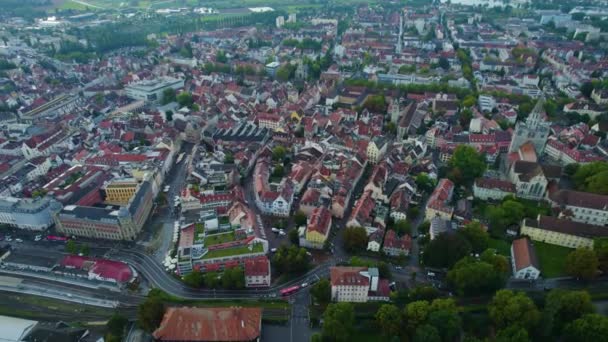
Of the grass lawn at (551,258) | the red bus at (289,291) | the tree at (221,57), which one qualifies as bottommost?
the grass lawn at (551,258)

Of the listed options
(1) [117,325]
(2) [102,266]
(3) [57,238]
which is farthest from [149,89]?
(1) [117,325]

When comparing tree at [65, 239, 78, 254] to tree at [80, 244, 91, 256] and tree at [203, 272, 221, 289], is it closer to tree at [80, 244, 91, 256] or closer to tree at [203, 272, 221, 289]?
tree at [80, 244, 91, 256]

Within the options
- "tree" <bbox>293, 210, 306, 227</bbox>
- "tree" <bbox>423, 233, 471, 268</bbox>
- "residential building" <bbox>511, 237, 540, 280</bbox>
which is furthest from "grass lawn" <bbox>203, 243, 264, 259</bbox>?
"residential building" <bbox>511, 237, 540, 280</bbox>

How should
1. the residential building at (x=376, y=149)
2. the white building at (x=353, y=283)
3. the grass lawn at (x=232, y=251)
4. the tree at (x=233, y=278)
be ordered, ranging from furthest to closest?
the residential building at (x=376, y=149)
the grass lawn at (x=232, y=251)
the tree at (x=233, y=278)
the white building at (x=353, y=283)

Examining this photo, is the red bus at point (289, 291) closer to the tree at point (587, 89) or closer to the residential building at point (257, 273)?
the residential building at point (257, 273)

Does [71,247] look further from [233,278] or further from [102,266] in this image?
[233,278]

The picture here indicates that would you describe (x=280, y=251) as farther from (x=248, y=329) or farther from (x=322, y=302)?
(x=248, y=329)

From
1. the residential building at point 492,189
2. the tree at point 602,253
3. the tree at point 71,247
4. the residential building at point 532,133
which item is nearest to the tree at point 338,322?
the tree at point 602,253
